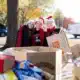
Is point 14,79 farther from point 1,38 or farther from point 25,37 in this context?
point 1,38

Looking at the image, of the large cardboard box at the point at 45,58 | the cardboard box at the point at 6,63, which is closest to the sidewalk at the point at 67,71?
the large cardboard box at the point at 45,58

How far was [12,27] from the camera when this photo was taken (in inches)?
120

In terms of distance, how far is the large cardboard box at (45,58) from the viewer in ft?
3.60

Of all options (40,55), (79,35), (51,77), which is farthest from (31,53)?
(79,35)

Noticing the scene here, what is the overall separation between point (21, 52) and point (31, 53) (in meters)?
0.07

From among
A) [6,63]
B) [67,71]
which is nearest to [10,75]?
[6,63]

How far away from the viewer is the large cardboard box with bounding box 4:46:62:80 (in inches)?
43.2

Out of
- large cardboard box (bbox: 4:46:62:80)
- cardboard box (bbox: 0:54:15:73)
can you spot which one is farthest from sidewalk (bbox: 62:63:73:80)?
cardboard box (bbox: 0:54:15:73)

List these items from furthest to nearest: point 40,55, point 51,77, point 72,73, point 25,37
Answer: point 25,37
point 72,73
point 40,55
point 51,77

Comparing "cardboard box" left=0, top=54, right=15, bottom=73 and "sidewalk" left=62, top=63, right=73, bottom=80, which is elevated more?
"cardboard box" left=0, top=54, right=15, bottom=73

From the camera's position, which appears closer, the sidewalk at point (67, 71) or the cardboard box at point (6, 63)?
the cardboard box at point (6, 63)

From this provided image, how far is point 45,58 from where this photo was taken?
1194 mm

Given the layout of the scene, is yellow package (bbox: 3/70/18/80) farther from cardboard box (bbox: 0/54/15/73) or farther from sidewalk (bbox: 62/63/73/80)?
sidewalk (bbox: 62/63/73/80)

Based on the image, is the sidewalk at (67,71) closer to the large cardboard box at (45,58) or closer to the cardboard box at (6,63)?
the large cardboard box at (45,58)
